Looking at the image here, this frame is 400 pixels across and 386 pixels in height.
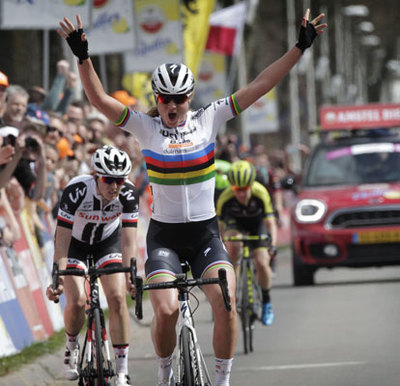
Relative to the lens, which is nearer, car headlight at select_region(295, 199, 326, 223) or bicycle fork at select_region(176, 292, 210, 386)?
bicycle fork at select_region(176, 292, 210, 386)

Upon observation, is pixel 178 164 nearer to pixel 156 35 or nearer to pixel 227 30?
pixel 156 35

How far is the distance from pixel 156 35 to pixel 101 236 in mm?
→ 12994

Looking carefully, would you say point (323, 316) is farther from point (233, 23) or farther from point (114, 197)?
point (233, 23)

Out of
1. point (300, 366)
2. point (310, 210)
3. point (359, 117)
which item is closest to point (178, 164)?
point (300, 366)

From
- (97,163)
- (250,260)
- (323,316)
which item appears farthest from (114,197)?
(323,316)

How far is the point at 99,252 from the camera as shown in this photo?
33.1ft

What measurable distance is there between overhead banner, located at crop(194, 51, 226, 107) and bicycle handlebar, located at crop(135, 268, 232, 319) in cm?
2159

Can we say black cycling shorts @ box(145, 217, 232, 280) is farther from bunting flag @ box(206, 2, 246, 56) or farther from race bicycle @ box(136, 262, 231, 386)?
bunting flag @ box(206, 2, 246, 56)

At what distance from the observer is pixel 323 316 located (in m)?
15.1

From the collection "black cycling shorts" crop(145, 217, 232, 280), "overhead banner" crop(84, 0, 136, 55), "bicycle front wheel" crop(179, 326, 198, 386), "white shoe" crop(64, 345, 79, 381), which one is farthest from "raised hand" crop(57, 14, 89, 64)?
"overhead banner" crop(84, 0, 136, 55)

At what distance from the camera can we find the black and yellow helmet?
44.7 ft

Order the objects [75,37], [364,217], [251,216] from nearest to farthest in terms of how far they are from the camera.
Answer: [75,37], [251,216], [364,217]

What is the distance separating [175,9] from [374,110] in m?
3.89

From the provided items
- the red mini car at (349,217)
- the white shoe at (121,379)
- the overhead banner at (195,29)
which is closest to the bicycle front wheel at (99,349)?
the white shoe at (121,379)
